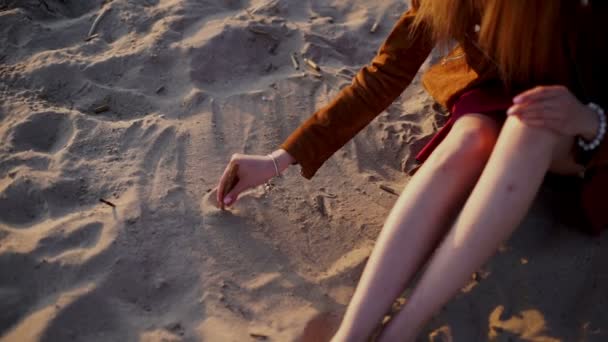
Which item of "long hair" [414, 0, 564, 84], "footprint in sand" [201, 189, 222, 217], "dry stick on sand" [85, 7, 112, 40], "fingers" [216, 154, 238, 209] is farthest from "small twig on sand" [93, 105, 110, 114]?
"long hair" [414, 0, 564, 84]

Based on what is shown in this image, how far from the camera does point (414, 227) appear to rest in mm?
1362

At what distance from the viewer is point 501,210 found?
1273 millimetres

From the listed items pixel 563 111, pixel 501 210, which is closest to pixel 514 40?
pixel 563 111

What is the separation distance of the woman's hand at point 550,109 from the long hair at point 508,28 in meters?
0.14

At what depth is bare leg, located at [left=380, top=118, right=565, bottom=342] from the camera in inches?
50.2

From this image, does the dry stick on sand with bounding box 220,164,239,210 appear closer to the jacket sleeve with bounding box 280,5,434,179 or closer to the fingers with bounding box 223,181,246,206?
the fingers with bounding box 223,181,246,206

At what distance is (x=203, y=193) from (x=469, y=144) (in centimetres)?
91

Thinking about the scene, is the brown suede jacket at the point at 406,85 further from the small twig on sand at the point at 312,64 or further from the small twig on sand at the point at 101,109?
the small twig on sand at the point at 101,109

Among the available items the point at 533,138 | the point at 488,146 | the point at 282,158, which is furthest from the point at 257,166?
the point at 533,138

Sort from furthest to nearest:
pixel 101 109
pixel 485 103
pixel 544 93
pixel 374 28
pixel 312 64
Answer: pixel 374 28, pixel 312 64, pixel 101 109, pixel 485 103, pixel 544 93

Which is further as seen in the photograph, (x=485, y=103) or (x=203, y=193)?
(x=203, y=193)

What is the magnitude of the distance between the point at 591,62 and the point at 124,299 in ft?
4.52

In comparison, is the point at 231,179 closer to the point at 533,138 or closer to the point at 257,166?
the point at 257,166

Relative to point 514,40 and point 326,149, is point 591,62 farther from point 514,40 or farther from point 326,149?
point 326,149
